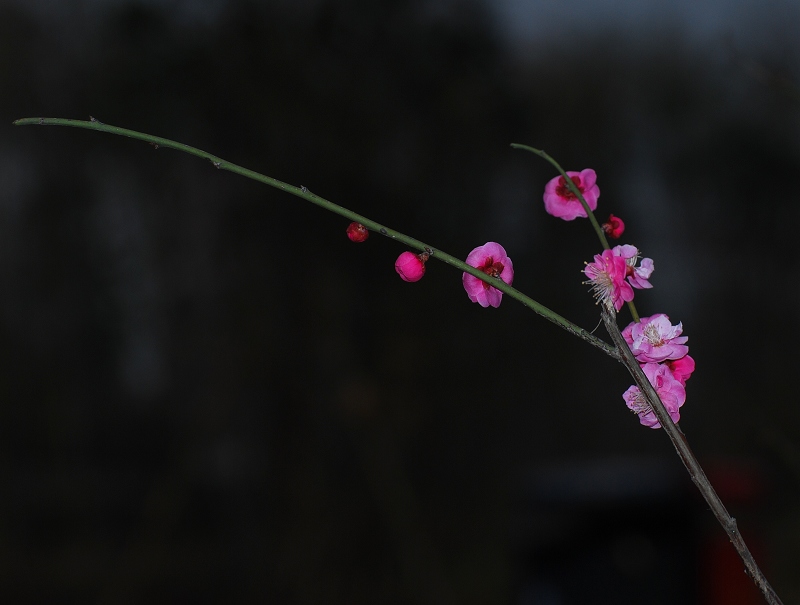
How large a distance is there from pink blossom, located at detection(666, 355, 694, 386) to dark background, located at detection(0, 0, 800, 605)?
1.76 meters

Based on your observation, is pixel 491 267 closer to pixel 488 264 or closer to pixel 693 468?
pixel 488 264

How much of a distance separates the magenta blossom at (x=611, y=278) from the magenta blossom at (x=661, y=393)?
3 centimetres

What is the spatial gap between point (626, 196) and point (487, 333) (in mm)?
610

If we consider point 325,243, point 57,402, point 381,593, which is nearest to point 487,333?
point 325,243

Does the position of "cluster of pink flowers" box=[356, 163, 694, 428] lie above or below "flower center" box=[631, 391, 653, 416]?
above

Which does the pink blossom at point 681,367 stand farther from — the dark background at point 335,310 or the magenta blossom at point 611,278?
the dark background at point 335,310

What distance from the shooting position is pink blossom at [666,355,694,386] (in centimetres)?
30

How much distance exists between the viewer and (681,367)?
30cm

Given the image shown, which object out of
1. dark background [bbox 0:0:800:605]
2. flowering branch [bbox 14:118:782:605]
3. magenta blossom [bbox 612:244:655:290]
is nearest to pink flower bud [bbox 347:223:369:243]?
flowering branch [bbox 14:118:782:605]

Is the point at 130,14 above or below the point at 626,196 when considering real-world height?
above

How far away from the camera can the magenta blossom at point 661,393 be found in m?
0.28

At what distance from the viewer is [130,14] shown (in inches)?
82.4

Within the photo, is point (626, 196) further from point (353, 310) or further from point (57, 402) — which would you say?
point (57, 402)

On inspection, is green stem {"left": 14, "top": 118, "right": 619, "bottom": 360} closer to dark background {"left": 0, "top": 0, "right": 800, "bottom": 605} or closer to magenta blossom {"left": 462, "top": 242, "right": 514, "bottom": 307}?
magenta blossom {"left": 462, "top": 242, "right": 514, "bottom": 307}
